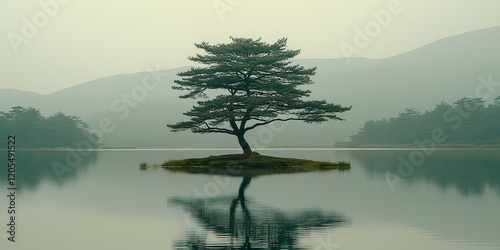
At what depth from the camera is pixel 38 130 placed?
144m

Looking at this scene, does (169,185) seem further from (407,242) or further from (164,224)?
(407,242)

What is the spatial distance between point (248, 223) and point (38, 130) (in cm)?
14308

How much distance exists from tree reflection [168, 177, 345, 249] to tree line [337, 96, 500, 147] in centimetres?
11642

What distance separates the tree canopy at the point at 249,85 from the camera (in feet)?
155

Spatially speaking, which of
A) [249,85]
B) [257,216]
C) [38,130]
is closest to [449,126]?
[249,85]

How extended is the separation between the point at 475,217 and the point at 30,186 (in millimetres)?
23857

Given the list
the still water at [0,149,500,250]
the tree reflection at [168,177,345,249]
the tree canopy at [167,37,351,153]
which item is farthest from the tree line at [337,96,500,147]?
the tree reflection at [168,177,345,249]

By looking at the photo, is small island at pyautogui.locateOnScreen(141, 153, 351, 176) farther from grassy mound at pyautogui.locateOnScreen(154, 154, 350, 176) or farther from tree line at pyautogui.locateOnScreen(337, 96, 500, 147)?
tree line at pyautogui.locateOnScreen(337, 96, 500, 147)

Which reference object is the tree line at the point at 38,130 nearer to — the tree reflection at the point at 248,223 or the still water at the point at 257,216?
the still water at the point at 257,216

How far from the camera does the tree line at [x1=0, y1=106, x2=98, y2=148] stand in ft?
461

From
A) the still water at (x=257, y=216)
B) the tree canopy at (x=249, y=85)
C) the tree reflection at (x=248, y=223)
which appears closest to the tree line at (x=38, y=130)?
the tree canopy at (x=249, y=85)

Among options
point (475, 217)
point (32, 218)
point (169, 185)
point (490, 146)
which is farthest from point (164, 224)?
point (490, 146)

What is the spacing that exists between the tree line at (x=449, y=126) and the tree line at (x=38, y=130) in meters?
91.2

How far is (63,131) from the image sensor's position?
484 ft
